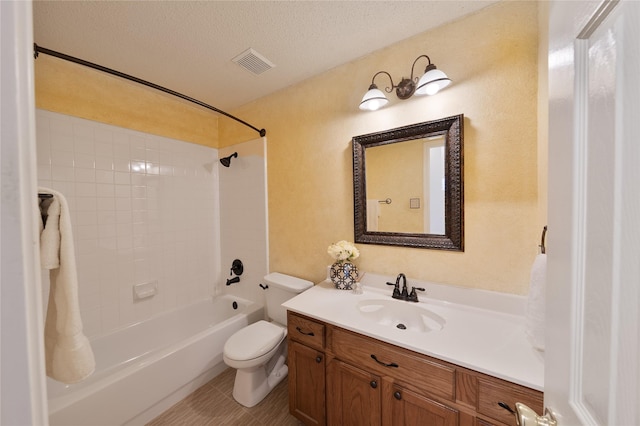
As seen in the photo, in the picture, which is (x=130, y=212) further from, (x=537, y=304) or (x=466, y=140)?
(x=537, y=304)

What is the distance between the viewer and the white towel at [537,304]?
869 millimetres

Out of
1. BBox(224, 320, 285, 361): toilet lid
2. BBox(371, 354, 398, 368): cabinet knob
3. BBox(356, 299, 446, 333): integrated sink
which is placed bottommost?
BBox(224, 320, 285, 361): toilet lid

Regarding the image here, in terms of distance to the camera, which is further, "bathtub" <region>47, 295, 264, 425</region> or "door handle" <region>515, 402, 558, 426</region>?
"bathtub" <region>47, 295, 264, 425</region>

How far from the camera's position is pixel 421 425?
0.96 m

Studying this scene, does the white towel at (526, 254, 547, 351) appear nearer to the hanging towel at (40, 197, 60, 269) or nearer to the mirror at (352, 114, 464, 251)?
the mirror at (352, 114, 464, 251)

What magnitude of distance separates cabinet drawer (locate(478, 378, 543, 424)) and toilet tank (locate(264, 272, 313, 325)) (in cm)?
115

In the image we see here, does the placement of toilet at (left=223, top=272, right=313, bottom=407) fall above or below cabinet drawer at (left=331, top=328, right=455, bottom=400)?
below

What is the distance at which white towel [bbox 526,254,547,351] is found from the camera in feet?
2.85

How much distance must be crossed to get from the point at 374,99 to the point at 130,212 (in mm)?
2175

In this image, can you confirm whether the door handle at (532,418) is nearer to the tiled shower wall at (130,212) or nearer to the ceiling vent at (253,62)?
the ceiling vent at (253,62)

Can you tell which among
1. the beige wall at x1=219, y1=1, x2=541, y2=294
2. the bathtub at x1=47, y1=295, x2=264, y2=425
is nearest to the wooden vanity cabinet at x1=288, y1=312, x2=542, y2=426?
the beige wall at x1=219, y1=1, x2=541, y2=294

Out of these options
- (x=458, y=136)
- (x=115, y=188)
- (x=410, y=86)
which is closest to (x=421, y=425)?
(x=458, y=136)

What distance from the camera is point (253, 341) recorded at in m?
1.63

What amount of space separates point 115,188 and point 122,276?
738 millimetres
